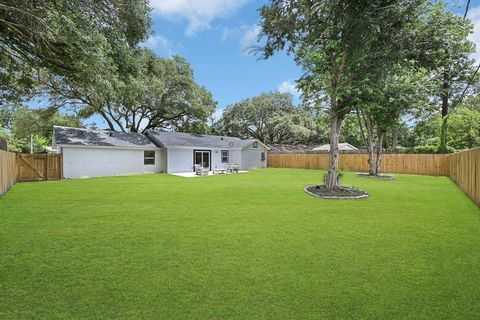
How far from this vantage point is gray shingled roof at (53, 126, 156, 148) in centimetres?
1669

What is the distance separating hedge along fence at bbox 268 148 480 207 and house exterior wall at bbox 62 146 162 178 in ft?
41.7

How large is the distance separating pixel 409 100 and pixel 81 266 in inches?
616

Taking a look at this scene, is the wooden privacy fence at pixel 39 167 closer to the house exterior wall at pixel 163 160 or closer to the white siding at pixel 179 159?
the house exterior wall at pixel 163 160

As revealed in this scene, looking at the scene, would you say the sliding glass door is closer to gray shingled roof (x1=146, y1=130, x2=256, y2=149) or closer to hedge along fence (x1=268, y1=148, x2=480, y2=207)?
gray shingled roof (x1=146, y1=130, x2=256, y2=149)

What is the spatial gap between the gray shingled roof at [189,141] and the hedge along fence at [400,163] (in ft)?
15.0

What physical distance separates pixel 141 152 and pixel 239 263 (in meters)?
17.8

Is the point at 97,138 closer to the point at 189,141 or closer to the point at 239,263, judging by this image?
the point at 189,141

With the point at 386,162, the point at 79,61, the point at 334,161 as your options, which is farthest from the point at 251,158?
the point at 79,61

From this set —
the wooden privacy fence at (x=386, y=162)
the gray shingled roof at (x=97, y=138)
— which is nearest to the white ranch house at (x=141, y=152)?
the gray shingled roof at (x=97, y=138)

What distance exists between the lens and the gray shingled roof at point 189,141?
20953mm

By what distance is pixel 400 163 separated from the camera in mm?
20000

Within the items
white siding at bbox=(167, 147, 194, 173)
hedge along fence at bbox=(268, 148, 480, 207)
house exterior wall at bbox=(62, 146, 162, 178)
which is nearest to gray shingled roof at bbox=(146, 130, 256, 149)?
white siding at bbox=(167, 147, 194, 173)

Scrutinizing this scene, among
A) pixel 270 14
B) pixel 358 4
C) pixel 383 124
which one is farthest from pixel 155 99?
pixel 358 4

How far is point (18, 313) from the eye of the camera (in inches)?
101
